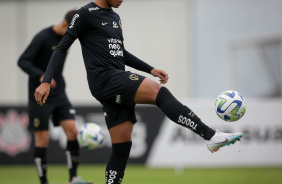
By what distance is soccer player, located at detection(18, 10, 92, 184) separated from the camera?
7.48m

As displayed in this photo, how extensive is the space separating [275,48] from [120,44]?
495 inches

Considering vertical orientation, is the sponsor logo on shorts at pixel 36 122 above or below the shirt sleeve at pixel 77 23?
below

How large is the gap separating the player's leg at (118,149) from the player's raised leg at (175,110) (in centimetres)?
47

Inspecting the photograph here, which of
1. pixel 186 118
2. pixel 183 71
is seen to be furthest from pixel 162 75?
pixel 183 71

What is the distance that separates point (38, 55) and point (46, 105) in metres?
0.76

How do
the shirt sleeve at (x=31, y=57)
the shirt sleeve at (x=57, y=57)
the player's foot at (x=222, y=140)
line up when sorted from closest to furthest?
the player's foot at (x=222, y=140) → the shirt sleeve at (x=57, y=57) → the shirt sleeve at (x=31, y=57)

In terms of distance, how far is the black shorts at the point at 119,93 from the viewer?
204 inches

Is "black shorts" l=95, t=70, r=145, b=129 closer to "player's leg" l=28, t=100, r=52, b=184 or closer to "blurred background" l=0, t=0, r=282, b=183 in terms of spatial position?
"player's leg" l=28, t=100, r=52, b=184

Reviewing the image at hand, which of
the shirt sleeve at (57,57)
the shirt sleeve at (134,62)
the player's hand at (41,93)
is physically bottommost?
the player's hand at (41,93)

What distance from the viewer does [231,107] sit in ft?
17.2

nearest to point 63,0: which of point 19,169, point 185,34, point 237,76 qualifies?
point 185,34

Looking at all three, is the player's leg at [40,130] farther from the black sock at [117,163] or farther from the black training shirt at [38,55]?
the black sock at [117,163]

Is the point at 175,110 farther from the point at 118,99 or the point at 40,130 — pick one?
the point at 40,130

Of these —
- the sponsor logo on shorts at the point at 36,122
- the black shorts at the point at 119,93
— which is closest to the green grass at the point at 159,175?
the sponsor logo on shorts at the point at 36,122
